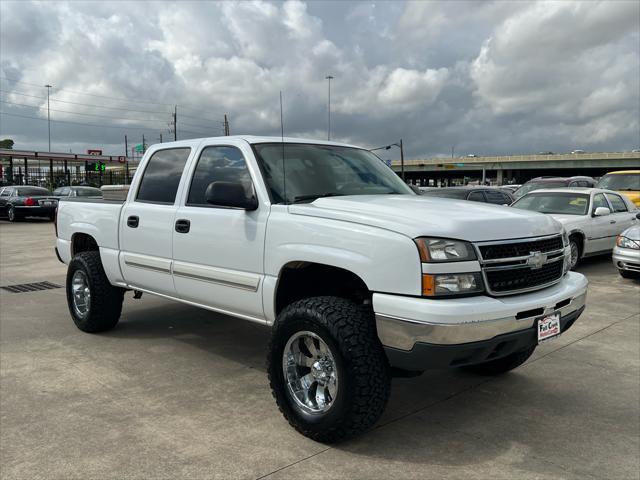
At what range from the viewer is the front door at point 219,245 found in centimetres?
385

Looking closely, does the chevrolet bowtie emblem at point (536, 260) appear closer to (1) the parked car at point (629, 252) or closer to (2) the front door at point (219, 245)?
(2) the front door at point (219, 245)

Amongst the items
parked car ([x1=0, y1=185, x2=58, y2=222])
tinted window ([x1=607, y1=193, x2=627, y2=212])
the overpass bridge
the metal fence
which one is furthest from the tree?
tinted window ([x1=607, y1=193, x2=627, y2=212])

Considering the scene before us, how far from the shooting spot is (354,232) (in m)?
3.22

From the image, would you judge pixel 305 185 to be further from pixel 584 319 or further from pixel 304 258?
pixel 584 319

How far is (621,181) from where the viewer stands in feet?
49.6

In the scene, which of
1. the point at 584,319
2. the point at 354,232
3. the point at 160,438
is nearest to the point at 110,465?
the point at 160,438

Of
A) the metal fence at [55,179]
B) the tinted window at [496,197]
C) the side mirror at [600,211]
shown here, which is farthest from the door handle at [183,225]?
the metal fence at [55,179]

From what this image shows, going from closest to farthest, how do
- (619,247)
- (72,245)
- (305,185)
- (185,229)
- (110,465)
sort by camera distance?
(110,465) → (305,185) → (185,229) → (72,245) → (619,247)

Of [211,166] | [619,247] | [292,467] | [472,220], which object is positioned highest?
[211,166]

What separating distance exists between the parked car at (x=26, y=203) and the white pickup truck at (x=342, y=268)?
19.6 metres

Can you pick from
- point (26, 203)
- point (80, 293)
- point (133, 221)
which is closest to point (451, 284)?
point (133, 221)

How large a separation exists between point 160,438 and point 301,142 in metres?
2.43

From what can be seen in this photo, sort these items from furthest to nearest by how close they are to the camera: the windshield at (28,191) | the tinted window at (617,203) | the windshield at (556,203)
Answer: the windshield at (28,191) < the tinted window at (617,203) < the windshield at (556,203)

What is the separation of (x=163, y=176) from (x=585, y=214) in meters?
8.08
